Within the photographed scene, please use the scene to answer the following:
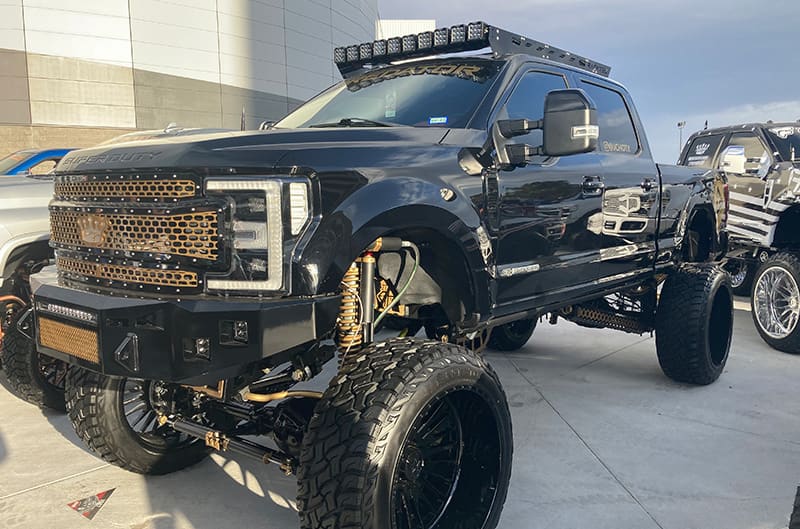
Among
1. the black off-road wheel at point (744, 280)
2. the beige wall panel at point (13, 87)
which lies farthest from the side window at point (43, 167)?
the beige wall panel at point (13, 87)

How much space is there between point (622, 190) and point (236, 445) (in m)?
2.88

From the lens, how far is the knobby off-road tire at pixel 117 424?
10.3 feet

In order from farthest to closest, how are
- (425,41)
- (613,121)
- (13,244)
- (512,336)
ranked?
(512,336) → (613,121) → (13,244) → (425,41)

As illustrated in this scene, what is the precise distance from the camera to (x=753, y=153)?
24.2ft

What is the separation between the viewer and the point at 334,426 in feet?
7.24

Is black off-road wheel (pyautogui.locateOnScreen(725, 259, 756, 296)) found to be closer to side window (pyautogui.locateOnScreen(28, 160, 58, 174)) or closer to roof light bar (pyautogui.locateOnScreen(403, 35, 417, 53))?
roof light bar (pyautogui.locateOnScreen(403, 35, 417, 53))

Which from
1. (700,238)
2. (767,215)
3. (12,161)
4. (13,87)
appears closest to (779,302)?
(767,215)

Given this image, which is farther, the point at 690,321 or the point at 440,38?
the point at 690,321

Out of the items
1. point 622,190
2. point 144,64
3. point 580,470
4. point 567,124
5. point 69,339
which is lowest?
point 580,470

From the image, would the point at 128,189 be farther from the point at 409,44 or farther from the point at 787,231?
the point at 787,231

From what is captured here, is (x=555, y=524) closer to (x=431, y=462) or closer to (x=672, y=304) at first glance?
(x=431, y=462)

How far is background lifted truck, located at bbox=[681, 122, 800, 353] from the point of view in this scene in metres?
6.04

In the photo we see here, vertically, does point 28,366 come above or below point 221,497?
above

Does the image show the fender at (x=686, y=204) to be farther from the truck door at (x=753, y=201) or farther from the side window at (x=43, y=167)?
the side window at (x=43, y=167)
